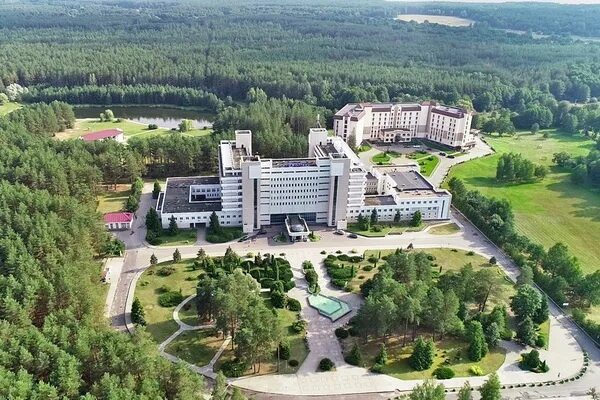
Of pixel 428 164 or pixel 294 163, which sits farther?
pixel 428 164

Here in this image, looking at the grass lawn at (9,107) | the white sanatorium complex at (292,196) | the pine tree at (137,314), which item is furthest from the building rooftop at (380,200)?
the grass lawn at (9,107)

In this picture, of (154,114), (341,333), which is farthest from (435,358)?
(154,114)

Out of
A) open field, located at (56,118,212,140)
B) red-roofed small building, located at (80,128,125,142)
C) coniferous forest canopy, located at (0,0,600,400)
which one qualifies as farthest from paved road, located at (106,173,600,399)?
open field, located at (56,118,212,140)

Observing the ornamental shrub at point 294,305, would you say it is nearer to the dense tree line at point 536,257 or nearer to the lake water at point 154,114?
the dense tree line at point 536,257

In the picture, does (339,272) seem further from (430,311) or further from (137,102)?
(137,102)

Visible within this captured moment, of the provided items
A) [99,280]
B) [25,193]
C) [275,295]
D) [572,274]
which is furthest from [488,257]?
[25,193]

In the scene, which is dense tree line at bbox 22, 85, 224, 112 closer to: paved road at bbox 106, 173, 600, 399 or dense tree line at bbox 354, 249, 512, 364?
paved road at bbox 106, 173, 600, 399
